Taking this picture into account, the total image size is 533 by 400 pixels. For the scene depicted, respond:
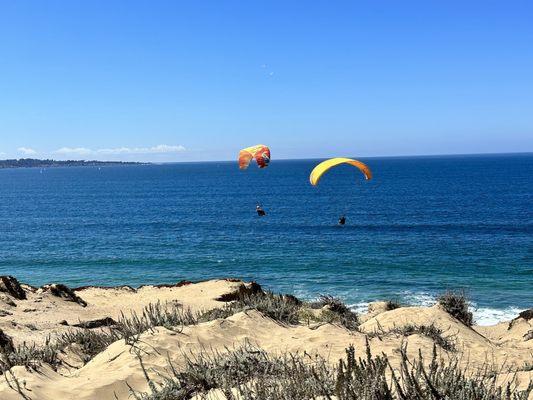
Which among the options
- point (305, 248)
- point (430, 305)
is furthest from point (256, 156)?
point (305, 248)

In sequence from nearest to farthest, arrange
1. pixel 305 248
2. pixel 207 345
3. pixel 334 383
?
1. pixel 334 383
2. pixel 207 345
3. pixel 305 248

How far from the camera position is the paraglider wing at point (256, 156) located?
2525 centimetres

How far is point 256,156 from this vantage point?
2588 centimetres

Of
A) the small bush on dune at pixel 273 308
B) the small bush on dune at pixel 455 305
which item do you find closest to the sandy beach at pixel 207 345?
the small bush on dune at pixel 273 308

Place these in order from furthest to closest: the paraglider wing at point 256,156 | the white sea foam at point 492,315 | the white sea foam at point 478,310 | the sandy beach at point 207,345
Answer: the paraglider wing at point 256,156, the white sea foam at point 478,310, the white sea foam at point 492,315, the sandy beach at point 207,345

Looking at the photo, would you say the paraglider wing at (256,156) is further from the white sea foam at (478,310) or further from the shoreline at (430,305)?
the white sea foam at (478,310)

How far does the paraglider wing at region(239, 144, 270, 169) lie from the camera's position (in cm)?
2525

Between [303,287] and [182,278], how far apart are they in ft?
29.0

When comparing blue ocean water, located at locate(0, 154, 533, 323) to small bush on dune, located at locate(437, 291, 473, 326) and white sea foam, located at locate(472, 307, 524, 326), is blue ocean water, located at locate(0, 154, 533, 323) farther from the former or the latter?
small bush on dune, located at locate(437, 291, 473, 326)

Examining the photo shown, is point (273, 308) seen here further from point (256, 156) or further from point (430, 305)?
point (430, 305)

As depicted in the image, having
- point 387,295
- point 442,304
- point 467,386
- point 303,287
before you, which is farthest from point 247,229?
point 467,386

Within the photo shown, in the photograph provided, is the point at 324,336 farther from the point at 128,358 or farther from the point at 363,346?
the point at 128,358

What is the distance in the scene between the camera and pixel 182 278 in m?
34.4

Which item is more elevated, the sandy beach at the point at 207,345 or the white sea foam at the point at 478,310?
the sandy beach at the point at 207,345
